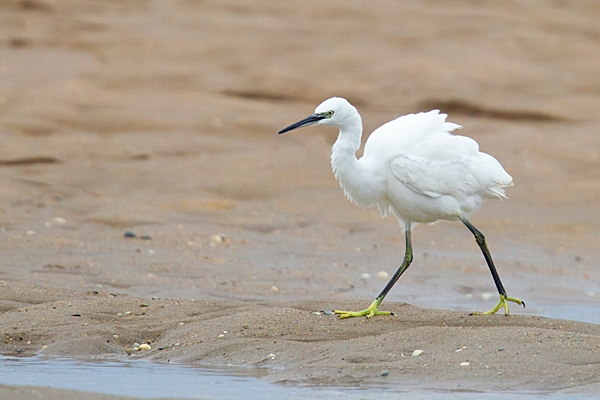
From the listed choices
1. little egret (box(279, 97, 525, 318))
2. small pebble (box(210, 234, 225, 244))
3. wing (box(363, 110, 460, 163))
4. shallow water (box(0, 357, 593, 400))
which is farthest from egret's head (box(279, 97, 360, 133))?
small pebble (box(210, 234, 225, 244))

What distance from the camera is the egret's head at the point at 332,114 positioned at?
655 centimetres

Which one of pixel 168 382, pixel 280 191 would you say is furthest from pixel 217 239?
pixel 168 382

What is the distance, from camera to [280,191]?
12.5 m

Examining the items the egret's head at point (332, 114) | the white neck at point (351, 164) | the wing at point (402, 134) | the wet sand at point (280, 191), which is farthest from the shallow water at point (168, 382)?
the wing at point (402, 134)

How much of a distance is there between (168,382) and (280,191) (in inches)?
294

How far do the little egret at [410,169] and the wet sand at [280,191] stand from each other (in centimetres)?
73

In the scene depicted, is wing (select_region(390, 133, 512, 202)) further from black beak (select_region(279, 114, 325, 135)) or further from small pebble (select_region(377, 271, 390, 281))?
small pebble (select_region(377, 271, 390, 281))

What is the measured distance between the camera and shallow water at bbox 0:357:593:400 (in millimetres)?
4770

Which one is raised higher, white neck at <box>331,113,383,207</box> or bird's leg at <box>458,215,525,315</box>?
white neck at <box>331,113,383,207</box>

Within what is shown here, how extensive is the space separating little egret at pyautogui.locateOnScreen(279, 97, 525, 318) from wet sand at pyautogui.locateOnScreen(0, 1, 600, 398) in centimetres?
73

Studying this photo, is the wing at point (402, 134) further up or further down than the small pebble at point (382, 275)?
further up

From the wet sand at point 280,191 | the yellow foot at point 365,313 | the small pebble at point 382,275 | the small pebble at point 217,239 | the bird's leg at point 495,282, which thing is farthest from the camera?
the small pebble at point 217,239

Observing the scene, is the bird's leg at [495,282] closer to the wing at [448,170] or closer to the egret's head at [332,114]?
the wing at [448,170]

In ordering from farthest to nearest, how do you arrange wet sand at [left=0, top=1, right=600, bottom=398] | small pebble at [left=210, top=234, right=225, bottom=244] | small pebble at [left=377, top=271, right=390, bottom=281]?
small pebble at [left=210, top=234, right=225, bottom=244] < small pebble at [left=377, top=271, right=390, bottom=281] < wet sand at [left=0, top=1, right=600, bottom=398]
